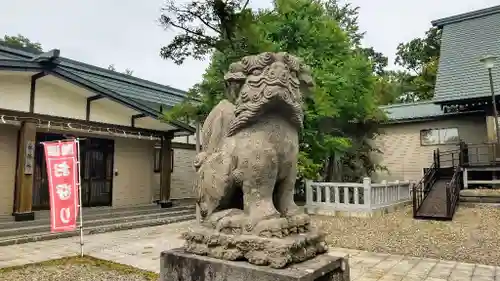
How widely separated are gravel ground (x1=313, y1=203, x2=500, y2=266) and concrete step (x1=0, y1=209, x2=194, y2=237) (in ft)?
14.7

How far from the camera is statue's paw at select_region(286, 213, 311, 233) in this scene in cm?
266

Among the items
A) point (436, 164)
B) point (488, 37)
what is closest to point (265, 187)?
point (436, 164)

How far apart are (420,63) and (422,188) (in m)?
17.6

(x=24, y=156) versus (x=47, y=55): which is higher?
(x=47, y=55)

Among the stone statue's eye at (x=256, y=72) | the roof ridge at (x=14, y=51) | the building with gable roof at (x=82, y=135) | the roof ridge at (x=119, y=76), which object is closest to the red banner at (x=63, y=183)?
the building with gable roof at (x=82, y=135)

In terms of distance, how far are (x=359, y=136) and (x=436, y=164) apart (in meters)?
3.18

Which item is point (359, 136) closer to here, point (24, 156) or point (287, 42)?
point (287, 42)

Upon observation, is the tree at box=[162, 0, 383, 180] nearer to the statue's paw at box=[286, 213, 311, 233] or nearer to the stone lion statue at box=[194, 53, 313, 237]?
the stone lion statue at box=[194, 53, 313, 237]

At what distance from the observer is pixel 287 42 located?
34.6ft

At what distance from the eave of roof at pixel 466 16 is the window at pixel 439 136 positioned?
5.68 metres

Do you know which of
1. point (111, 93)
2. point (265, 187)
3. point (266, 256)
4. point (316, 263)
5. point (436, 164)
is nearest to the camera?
point (266, 256)

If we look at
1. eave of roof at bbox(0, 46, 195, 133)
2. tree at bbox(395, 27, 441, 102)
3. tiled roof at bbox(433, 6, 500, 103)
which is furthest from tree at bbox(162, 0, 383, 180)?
tree at bbox(395, 27, 441, 102)

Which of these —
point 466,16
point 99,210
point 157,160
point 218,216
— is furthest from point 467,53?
point 218,216

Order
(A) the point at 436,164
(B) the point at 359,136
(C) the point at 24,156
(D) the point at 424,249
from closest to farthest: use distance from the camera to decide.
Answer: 1. (D) the point at 424,249
2. (C) the point at 24,156
3. (A) the point at 436,164
4. (B) the point at 359,136
